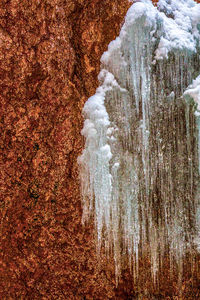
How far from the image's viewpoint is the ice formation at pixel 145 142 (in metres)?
2.12

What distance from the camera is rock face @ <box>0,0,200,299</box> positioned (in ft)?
6.81

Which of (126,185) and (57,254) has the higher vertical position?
(126,185)

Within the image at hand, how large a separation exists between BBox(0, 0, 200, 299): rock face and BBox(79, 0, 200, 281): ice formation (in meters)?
0.14

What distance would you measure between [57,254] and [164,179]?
1172 millimetres

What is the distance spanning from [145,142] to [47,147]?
89 cm

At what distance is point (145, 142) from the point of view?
2158mm

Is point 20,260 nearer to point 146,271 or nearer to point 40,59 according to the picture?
point 146,271

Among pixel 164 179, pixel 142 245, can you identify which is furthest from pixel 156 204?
pixel 142 245

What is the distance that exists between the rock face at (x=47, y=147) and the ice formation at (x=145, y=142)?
5.5 inches

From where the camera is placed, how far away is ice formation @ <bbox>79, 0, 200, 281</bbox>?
212 cm

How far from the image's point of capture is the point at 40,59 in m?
2.11

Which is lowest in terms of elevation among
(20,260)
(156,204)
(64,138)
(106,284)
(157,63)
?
(106,284)

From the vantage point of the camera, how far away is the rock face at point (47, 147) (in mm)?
2076

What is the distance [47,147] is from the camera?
2.12m
